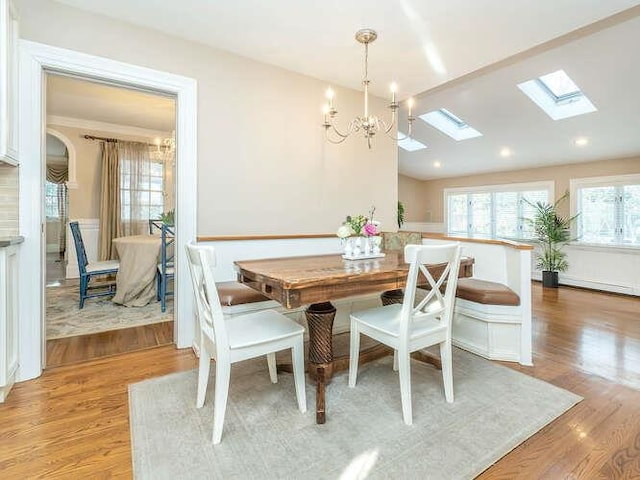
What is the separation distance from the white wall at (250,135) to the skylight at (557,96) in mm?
A: 2401

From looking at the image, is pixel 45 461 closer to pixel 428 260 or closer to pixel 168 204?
pixel 428 260

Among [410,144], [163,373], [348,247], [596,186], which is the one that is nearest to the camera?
[163,373]

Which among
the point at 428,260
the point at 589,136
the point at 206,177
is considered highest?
the point at 589,136

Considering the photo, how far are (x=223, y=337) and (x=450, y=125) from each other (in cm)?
561

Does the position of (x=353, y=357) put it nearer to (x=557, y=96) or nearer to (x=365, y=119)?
(x=365, y=119)

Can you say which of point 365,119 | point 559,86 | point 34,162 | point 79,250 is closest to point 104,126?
point 79,250

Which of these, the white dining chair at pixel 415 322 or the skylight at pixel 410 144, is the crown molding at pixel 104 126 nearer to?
the skylight at pixel 410 144

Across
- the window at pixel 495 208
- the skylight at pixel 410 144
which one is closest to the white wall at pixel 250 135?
the skylight at pixel 410 144

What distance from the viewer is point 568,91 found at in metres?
4.34

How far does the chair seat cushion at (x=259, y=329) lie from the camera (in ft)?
5.37

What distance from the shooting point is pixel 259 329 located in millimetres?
1781

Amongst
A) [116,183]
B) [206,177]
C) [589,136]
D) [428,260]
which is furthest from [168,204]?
[589,136]

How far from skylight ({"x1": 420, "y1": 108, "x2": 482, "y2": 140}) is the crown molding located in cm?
465

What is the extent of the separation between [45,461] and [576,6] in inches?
158
